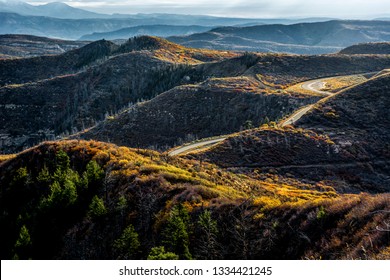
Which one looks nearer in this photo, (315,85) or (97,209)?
(97,209)

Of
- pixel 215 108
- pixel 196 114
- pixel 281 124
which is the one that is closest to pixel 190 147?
pixel 281 124

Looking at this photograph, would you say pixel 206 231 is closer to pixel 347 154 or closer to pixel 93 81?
pixel 347 154

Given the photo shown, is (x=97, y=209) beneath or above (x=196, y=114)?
above

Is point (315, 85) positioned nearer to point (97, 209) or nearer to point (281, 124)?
point (281, 124)

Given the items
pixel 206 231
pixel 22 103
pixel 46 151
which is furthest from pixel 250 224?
pixel 22 103

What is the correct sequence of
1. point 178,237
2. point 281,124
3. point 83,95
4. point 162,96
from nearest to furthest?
1. point 178,237
2. point 281,124
3. point 162,96
4. point 83,95
